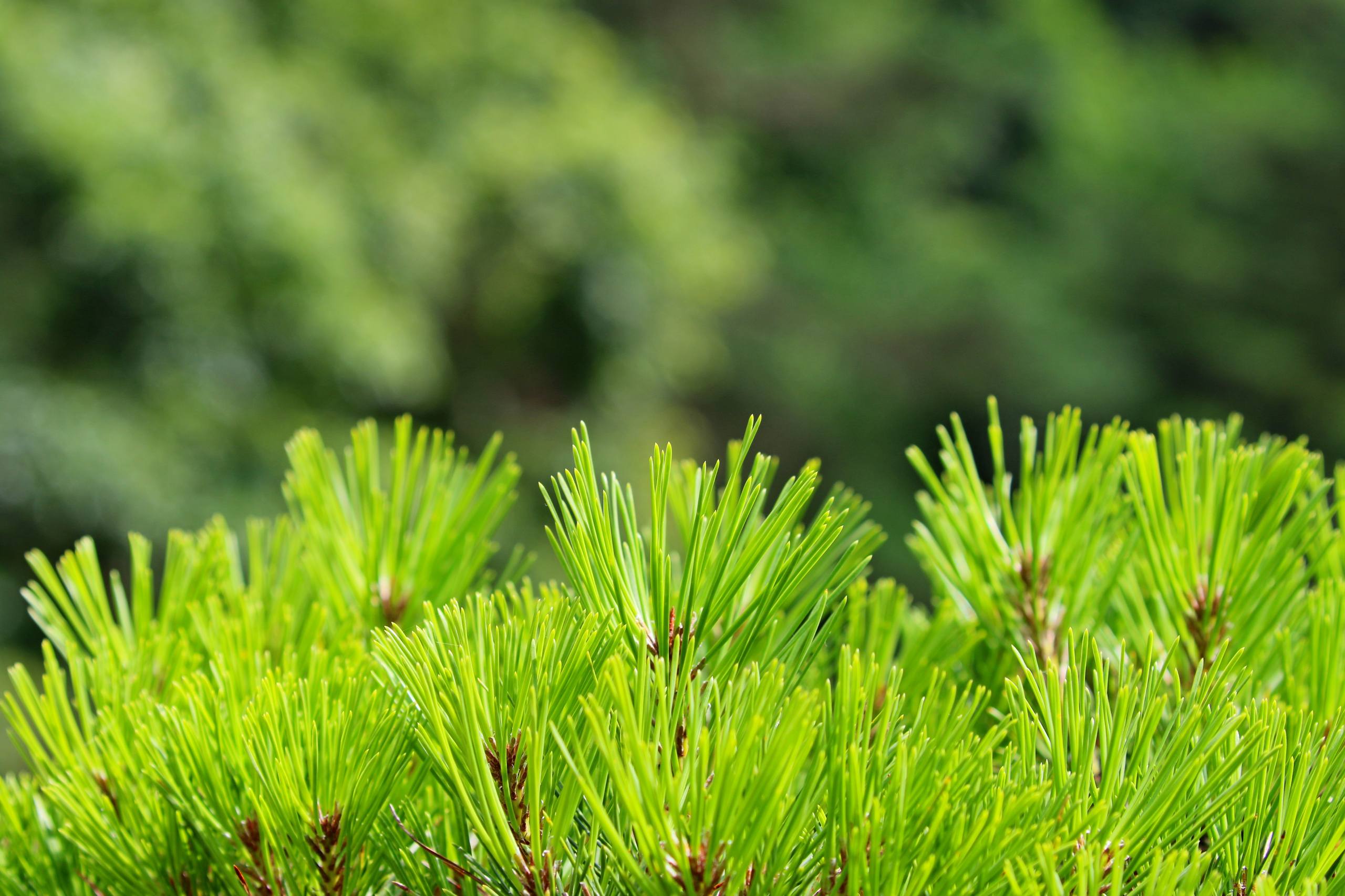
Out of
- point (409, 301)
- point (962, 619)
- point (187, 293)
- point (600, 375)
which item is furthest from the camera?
point (600, 375)

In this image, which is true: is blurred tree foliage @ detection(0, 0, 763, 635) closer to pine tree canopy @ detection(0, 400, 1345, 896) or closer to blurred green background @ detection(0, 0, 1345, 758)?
blurred green background @ detection(0, 0, 1345, 758)

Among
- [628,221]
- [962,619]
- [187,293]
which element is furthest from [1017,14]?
[962,619]

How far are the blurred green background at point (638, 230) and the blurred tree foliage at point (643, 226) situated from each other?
0.05ft

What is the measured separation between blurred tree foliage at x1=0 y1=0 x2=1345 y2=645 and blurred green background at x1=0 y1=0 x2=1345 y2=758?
0.01 metres

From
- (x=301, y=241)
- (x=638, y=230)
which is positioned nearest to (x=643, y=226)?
(x=638, y=230)

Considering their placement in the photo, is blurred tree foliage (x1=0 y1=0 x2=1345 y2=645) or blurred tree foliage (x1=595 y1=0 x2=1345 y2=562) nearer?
blurred tree foliage (x1=0 y1=0 x2=1345 y2=645)

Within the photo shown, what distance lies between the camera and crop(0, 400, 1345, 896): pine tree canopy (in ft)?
0.57

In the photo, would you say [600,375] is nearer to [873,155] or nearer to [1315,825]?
[873,155]

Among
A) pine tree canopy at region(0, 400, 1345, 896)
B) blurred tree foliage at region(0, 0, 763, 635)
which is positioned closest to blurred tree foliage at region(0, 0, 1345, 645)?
blurred tree foliage at region(0, 0, 763, 635)

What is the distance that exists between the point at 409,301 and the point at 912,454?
10.7ft

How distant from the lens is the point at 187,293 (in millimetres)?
2697

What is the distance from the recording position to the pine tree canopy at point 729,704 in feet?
0.57

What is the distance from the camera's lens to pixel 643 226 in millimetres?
3641

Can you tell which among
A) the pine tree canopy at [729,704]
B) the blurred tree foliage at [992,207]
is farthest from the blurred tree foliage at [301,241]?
the pine tree canopy at [729,704]
